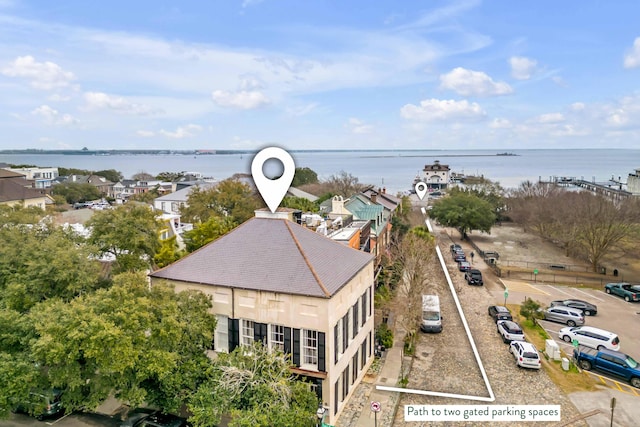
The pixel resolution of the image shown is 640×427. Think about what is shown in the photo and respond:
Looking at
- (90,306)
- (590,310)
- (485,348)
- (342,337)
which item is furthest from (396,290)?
(90,306)

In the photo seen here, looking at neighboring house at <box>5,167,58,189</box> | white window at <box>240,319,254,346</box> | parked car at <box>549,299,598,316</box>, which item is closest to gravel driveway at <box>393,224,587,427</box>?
parked car at <box>549,299,598,316</box>

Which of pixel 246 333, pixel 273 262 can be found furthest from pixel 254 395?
pixel 273 262

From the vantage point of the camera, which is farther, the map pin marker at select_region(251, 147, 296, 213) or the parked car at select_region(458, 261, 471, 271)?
the parked car at select_region(458, 261, 471, 271)

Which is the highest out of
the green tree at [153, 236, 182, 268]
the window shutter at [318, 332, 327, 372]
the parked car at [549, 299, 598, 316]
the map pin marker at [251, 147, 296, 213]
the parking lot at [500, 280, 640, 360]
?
the map pin marker at [251, 147, 296, 213]

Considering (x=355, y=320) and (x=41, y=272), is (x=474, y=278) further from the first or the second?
(x=41, y=272)

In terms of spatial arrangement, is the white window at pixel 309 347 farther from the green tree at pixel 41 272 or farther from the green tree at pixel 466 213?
the green tree at pixel 466 213

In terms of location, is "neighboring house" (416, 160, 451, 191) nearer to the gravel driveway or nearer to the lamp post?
the gravel driveway

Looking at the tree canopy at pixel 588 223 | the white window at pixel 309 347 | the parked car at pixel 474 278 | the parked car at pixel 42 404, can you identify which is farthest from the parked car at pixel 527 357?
the tree canopy at pixel 588 223
